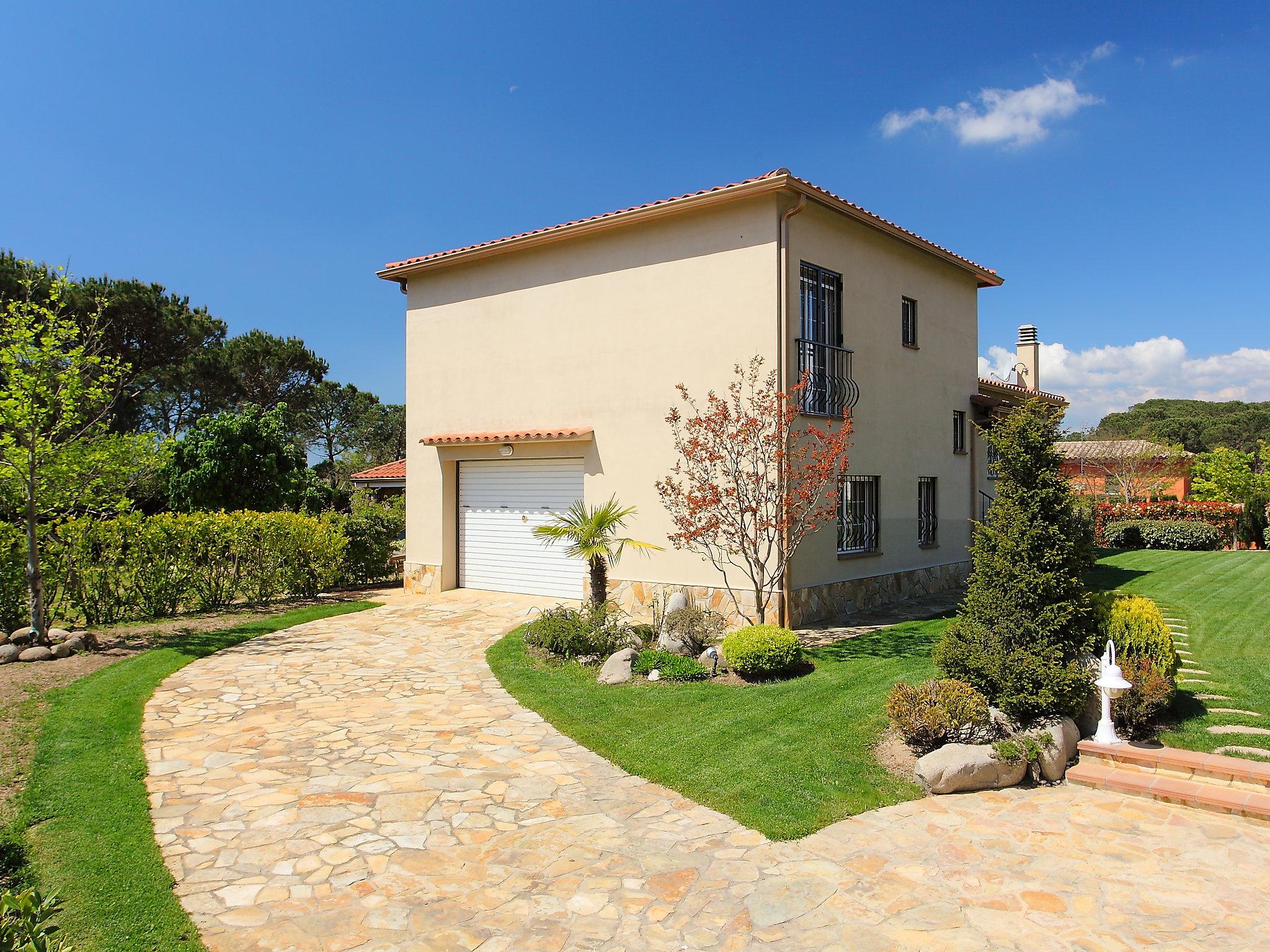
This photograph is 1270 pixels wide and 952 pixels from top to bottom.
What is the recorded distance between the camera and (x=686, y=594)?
488 inches

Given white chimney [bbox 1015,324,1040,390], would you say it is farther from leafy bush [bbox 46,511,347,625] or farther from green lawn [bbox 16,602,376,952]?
green lawn [bbox 16,602,376,952]

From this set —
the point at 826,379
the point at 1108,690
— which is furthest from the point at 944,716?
the point at 826,379

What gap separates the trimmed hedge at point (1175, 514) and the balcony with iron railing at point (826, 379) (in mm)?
17741

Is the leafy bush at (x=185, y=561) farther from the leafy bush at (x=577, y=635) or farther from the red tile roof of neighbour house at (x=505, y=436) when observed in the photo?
the leafy bush at (x=577, y=635)

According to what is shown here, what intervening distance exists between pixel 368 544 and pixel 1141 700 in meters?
16.0

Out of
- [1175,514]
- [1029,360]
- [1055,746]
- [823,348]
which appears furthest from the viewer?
[1175,514]

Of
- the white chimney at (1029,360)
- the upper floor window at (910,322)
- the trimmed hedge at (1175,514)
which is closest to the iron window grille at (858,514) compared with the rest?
the upper floor window at (910,322)

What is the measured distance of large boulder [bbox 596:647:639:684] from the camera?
30.1 feet

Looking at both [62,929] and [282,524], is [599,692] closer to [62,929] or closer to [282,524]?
[62,929]

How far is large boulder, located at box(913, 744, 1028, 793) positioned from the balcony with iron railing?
688 centimetres

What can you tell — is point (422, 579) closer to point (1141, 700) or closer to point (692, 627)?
point (692, 627)

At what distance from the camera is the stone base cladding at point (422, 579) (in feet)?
53.4

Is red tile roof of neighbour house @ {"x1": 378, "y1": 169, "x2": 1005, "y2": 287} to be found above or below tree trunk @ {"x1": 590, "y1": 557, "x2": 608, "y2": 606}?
above

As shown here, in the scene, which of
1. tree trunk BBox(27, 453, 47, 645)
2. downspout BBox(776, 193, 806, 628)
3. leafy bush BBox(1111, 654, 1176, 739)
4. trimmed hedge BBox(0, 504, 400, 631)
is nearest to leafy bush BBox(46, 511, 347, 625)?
trimmed hedge BBox(0, 504, 400, 631)
